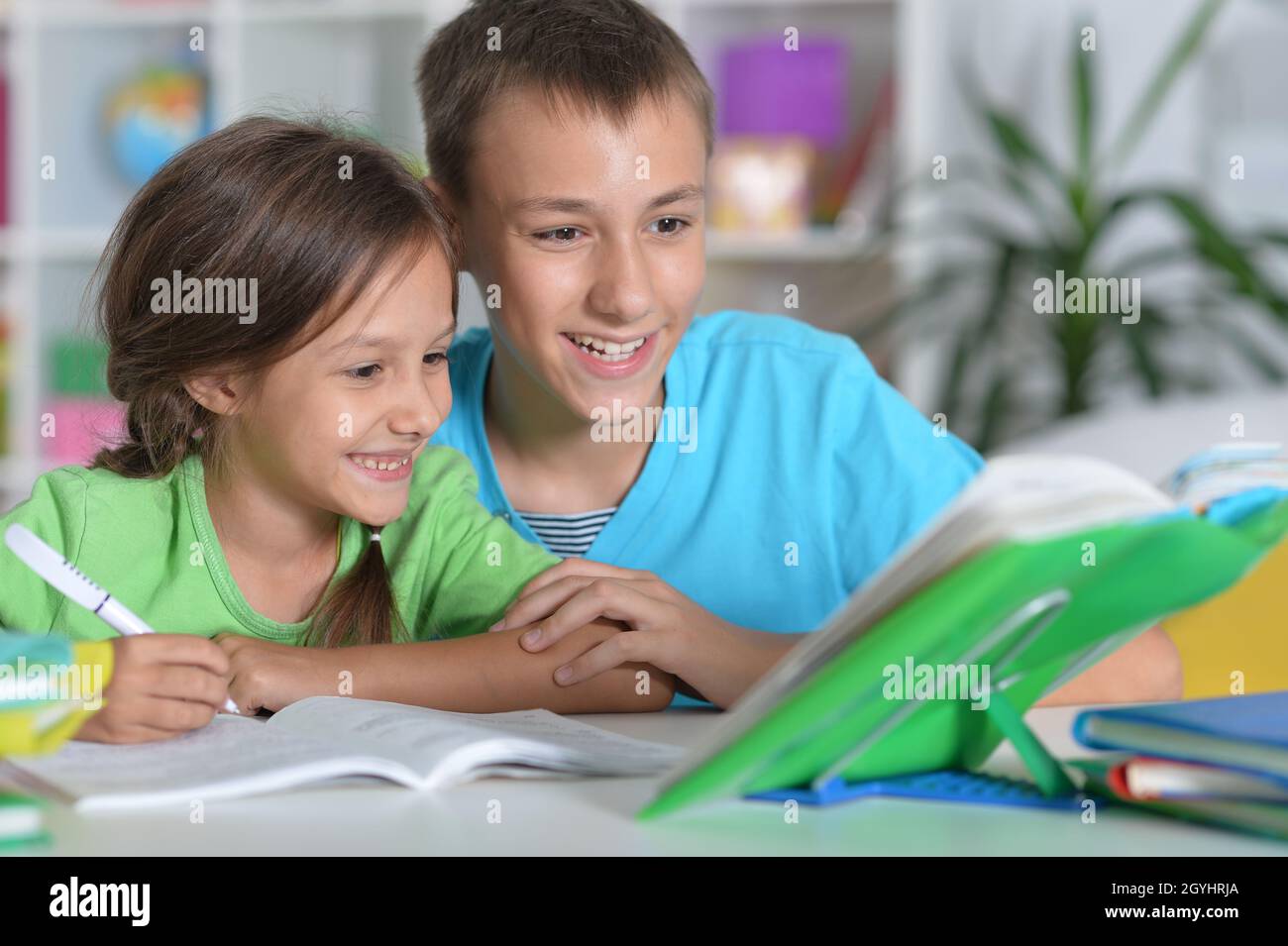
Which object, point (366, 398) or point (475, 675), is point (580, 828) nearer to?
point (475, 675)

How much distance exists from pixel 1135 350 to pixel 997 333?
0.86 feet

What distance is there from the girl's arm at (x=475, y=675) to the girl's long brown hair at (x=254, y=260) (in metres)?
0.18

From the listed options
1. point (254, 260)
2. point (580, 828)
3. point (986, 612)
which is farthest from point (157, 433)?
point (986, 612)

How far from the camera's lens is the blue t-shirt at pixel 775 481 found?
1.38m

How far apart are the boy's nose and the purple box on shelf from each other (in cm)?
176

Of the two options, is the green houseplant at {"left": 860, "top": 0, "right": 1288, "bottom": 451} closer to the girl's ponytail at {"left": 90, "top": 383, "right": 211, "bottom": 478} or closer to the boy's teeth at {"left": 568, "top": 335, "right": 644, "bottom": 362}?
the boy's teeth at {"left": 568, "top": 335, "right": 644, "bottom": 362}

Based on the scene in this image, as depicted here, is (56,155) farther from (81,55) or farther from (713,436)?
(713,436)

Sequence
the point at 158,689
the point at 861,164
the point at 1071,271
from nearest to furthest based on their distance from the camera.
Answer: the point at 158,689, the point at 1071,271, the point at 861,164

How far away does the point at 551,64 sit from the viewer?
1.24m

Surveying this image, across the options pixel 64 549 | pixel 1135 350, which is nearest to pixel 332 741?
pixel 64 549

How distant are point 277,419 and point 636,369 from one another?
1.08 ft

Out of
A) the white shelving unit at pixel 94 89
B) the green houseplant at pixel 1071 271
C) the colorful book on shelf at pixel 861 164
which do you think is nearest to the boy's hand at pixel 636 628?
the green houseplant at pixel 1071 271

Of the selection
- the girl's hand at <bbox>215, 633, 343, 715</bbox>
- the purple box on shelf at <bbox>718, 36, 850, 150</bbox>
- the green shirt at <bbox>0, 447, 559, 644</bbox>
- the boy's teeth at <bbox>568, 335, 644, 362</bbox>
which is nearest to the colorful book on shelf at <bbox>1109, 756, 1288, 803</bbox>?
the girl's hand at <bbox>215, 633, 343, 715</bbox>

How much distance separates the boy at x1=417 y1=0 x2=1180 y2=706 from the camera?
1218mm
